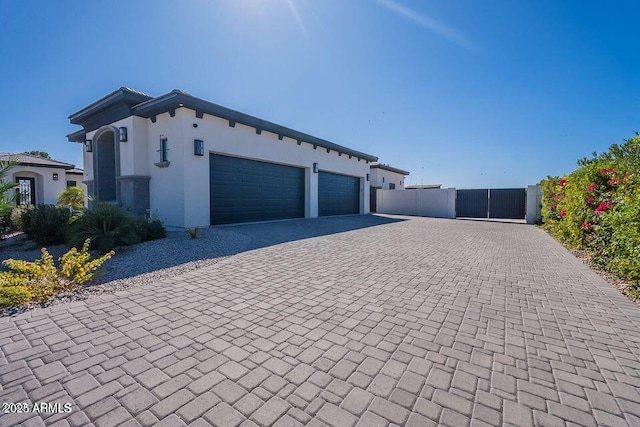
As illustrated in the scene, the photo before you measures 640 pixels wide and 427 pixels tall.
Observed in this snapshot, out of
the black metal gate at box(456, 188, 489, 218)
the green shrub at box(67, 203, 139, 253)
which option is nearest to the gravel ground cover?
the green shrub at box(67, 203, 139, 253)

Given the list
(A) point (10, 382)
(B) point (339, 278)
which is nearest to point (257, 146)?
(B) point (339, 278)

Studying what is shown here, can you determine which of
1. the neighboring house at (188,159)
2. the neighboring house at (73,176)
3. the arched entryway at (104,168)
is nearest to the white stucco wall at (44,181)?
the neighboring house at (73,176)

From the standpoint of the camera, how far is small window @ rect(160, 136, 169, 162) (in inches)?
376

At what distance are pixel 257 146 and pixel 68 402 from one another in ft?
34.5

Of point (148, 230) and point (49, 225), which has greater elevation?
point (49, 225)

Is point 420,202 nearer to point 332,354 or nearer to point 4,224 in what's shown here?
point 332,354

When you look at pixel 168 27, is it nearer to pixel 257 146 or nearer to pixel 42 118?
pixel 257 146

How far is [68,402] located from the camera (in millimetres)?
1794

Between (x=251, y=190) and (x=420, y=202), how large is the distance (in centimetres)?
1413

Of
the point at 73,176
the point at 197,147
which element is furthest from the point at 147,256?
the point at 73,176

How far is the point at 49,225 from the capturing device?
7.24 m

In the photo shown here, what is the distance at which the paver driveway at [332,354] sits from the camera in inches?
68.9

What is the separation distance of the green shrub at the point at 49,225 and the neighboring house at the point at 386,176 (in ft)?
70.5

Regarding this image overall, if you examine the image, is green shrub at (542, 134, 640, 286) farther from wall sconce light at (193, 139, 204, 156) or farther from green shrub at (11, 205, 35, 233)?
green shrub at (11, 205, 35, 233)
